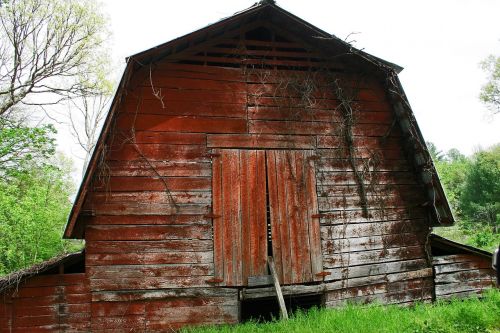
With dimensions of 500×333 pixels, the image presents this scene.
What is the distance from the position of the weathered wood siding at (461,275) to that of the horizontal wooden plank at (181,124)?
5.02 meters

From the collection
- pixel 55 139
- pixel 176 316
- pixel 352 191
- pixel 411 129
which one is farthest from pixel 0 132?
pixel 411 129

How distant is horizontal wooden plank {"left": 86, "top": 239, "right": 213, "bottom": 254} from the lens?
6758 millimetres

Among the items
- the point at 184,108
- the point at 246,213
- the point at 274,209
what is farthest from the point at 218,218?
the point at 184,108

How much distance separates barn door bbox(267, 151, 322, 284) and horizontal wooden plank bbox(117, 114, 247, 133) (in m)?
0.89

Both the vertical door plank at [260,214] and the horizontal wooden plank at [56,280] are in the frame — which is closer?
the horizontal wooden plank at [56,280]

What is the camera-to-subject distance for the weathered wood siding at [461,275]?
8328mm

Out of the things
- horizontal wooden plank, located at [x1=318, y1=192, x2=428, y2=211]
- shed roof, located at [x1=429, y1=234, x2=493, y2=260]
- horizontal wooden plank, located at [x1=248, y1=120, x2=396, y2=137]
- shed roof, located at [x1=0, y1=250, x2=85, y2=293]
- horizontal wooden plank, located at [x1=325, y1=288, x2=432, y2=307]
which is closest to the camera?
shed roof, located at [x1=0, y1=250, x2=85, y2=293]

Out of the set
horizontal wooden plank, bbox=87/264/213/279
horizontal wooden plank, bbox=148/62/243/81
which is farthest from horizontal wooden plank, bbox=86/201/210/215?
horizontal wooden plank, bbox=148/62/243/81

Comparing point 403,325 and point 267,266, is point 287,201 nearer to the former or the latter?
point 267,266

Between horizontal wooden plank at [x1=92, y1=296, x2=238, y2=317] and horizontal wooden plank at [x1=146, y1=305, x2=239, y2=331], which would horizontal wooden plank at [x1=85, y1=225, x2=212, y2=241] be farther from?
horizontal wooden plank at [x1=146, y1=305, x2=239, y2=331]

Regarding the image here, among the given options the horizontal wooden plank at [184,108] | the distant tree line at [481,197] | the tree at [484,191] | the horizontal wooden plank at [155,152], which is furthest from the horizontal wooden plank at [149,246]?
the tree at [484,191]

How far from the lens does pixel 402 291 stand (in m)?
8.12

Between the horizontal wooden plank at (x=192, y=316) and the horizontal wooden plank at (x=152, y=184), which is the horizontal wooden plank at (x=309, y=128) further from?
the horizontal wooden plank at (x=192, y=316)

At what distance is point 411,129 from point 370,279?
313cm
